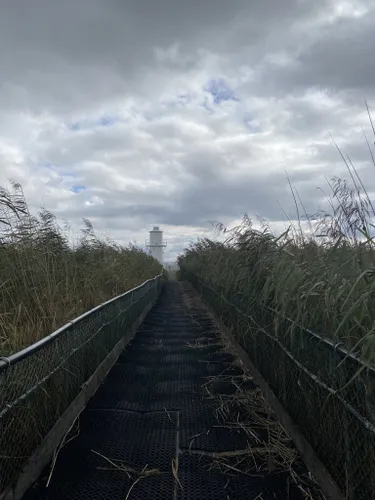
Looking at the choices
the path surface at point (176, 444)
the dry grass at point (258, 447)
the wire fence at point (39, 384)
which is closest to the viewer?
the wire fence at point (39, 384)

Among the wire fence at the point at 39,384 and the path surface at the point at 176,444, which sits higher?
the wire fence at the point at 39,384

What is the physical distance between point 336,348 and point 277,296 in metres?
1.01

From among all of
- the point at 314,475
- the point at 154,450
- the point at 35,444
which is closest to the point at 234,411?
the point at 154,450

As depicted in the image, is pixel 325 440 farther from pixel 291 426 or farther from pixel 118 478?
pixel 118 478

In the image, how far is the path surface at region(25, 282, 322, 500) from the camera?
2309 millimetres

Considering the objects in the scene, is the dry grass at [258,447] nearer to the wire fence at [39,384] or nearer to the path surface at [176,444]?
the path surface at [176,444]

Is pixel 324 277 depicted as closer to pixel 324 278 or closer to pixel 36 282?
pixel 324 278

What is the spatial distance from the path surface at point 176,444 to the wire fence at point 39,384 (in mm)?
211

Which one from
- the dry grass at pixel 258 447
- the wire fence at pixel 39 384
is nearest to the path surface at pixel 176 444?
the dry grass at pixel 258 447

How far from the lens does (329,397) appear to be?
7.12 feet

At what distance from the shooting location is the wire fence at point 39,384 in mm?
2096

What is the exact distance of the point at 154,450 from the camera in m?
2.77

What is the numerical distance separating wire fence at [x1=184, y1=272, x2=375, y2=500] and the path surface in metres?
0.25

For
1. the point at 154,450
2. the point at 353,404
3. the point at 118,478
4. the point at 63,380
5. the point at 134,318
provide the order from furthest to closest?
the point at 134,318, the point at 63,380, the point at 154,450, the point at 118,478, the point at 353,404
